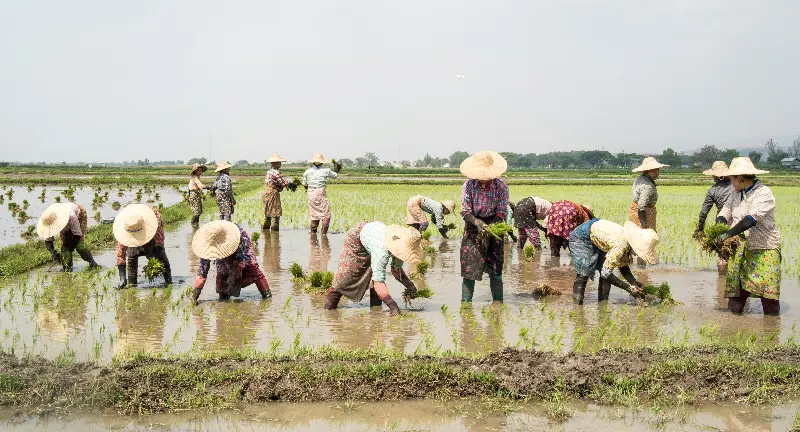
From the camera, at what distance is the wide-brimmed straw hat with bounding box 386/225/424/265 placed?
6266mm

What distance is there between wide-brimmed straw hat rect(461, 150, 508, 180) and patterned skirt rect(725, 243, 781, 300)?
96.9 inches

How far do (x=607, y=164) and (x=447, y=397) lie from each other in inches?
4773

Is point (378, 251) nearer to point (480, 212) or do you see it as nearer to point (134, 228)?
point (480, 212)

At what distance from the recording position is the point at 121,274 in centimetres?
801

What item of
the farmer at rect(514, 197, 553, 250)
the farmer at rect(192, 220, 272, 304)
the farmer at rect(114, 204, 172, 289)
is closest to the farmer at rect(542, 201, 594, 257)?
the farmer at rect(514, 197, 553, 250)

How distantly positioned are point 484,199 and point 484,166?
34 centimetres

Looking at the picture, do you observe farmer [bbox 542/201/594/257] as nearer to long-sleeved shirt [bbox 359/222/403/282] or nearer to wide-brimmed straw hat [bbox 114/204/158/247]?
long-sleeved shirt [bbox 359/222/403/282]

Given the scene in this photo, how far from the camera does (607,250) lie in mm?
7184

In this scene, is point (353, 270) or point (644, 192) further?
point (644, 192)

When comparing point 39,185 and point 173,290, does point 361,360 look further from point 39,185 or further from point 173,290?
point 39,185

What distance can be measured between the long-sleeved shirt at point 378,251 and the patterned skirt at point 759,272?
3293 mm

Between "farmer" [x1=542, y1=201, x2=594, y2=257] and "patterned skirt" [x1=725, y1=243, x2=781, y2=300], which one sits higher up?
"farmer" [x1=542, y1=201, x2=594, y2=257]

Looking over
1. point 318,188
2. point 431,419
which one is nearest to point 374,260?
point 431,419

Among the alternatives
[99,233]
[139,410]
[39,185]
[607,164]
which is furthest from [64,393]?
[607,164]
